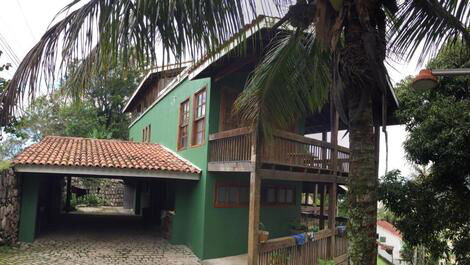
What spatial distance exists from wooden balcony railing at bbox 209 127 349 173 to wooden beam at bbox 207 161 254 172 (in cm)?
12

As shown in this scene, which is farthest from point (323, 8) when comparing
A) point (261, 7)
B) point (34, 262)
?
point (34, 262)

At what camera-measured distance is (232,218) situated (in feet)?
36.9

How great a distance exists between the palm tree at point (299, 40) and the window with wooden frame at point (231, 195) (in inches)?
238

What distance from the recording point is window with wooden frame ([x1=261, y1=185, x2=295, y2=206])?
12531mm

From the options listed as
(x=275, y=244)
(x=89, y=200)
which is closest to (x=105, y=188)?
(x=89, y=200)

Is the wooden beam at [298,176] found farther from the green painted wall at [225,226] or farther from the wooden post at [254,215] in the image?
the green painted wall at [225,226]

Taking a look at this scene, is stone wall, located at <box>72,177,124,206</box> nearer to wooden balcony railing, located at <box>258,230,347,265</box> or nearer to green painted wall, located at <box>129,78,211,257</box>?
green painted wall, located at <box>129,78,211,257</box>

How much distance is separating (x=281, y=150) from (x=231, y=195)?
9.14 feet

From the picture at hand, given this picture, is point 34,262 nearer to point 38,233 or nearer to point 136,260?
point 136,260

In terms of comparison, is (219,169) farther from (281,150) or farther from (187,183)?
(187,183)

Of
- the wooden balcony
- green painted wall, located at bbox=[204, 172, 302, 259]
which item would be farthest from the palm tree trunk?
green painted wall, located at bbox=[204, 172, 302, 259]

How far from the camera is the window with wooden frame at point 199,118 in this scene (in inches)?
458

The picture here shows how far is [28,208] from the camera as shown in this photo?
37.4 ft

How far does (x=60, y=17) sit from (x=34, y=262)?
7.88 meters
